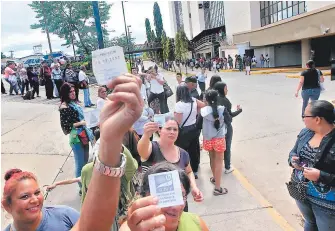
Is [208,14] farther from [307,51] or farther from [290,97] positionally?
[290,97]

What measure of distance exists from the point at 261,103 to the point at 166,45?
137 ft

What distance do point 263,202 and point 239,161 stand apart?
1939mm

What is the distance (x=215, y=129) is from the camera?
492 centimetres

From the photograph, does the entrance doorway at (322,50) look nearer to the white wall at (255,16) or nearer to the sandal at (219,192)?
the white wall at (255,16)

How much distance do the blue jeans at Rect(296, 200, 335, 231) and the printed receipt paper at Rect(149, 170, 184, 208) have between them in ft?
6.90

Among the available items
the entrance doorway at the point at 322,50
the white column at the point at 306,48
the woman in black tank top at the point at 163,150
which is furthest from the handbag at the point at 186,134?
the entrance doorway at the point at 322,50

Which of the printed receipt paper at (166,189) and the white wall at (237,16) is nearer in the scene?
the printed receipt paper at (166,189)

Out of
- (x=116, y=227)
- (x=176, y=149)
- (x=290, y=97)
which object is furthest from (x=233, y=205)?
(x=290, y=97)

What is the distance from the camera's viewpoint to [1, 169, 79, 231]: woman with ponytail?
224 cm

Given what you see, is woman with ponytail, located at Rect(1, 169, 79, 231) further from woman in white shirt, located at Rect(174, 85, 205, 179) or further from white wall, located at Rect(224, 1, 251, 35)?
white wall, located at Rect(224, 1, 251, 35)

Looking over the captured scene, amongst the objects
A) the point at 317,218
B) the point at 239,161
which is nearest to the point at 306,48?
the point at 239,161

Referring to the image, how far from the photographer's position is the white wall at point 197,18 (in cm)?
6825

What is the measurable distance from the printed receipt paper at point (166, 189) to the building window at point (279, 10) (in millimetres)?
34004

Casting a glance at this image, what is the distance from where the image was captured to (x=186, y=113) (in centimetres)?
526
